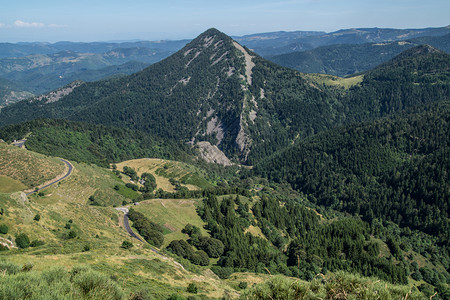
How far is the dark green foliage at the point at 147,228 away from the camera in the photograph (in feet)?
317

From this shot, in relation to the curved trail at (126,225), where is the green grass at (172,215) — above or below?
below

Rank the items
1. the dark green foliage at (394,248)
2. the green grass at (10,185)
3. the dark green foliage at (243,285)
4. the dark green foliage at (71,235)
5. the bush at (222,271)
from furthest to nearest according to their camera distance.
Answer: the dark green foliage at (394,248), the green grass at (10,185), the bush at (222,271), the dark green foliage at (243,285), the dark green foliage at (71,235)

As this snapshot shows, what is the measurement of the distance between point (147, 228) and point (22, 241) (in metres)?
42.7

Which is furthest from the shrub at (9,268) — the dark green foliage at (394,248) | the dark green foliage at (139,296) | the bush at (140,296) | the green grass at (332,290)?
the dark green foliage at (394,248)

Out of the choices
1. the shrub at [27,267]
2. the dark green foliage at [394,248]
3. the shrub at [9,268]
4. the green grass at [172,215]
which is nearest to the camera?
the shrub at [9,268]

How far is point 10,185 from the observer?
123m

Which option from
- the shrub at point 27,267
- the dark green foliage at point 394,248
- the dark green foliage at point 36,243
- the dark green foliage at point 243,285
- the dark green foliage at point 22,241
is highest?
the shrub at point 27,267

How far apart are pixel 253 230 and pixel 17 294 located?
11861cm

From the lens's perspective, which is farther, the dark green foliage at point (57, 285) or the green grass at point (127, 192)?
the green grass at point (127, 192)

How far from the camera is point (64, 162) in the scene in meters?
162

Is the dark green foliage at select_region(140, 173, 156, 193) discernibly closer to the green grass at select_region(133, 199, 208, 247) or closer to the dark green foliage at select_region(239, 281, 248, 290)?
the green grass at select_region(133, 199, 208, 247)

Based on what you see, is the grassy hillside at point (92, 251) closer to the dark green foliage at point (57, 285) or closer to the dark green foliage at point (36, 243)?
the dark green foliage at point (57, 285)

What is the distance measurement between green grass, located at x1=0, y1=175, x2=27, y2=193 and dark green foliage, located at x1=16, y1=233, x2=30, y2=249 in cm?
7069

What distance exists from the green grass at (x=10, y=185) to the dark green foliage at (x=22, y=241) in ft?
232
